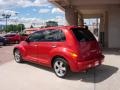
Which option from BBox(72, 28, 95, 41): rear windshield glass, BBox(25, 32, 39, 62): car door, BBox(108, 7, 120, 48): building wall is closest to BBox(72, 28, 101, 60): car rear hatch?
BBox(72, 28, 95, 41): rear windshield glass

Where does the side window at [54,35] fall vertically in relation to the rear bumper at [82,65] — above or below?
above

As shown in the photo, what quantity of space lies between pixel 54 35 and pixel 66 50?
968mm

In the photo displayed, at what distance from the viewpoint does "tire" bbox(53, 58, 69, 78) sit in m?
8.48

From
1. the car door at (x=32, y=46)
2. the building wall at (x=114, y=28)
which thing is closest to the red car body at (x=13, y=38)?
the building wall at (x=114, y=28)

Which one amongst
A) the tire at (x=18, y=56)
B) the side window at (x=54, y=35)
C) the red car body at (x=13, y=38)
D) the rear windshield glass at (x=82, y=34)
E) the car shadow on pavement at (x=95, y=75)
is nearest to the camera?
the car shadow on pavement at (x=95, y=75)

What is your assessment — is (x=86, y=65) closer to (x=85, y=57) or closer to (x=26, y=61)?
(x=85, y=57)

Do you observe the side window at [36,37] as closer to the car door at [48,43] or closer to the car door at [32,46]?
the car door at [32,46]

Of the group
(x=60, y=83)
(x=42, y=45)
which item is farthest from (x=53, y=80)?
(x=42, y=45)

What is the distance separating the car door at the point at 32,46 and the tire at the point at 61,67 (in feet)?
5.00

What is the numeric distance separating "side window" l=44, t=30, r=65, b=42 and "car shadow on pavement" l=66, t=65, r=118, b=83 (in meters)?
1.41

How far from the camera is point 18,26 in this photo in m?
105

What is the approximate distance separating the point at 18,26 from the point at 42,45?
319ft

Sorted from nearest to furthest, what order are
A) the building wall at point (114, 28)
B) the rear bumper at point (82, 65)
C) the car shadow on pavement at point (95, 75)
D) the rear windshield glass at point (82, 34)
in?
the rear bumper at point (82, 65)
the car shadow on pavement at point (95, 75)
the rear windshield glass at point (82, 34)
the building wall at point (114, 28)

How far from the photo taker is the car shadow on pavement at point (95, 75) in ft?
27.8
